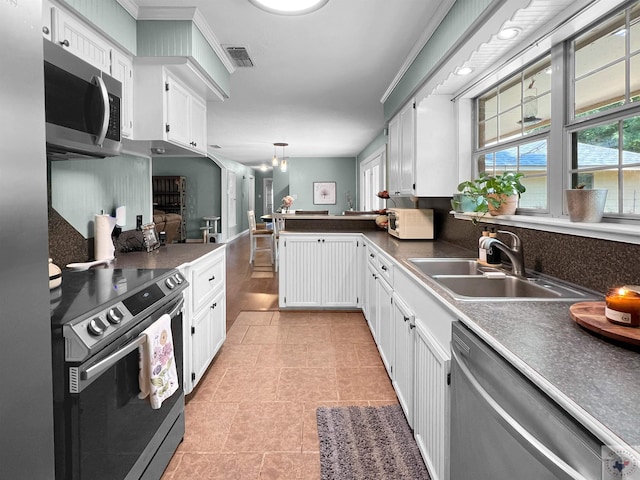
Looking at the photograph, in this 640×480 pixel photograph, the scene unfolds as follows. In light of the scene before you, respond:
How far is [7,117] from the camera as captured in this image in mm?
855

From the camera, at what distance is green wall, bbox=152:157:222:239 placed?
36.9 ft

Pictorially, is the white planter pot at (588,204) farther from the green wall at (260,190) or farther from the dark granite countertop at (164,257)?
the green wall at (260,190)

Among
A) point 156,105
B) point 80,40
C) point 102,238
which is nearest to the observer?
point 80,40

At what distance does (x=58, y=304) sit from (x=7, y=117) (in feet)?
2.41

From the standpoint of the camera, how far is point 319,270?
14.3ft

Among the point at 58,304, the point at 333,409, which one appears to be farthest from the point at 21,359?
the point at 333,409

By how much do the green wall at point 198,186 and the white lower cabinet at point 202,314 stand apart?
865 centimetres

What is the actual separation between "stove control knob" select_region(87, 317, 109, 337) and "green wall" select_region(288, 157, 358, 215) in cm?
1018

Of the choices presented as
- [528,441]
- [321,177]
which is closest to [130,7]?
[528,441]

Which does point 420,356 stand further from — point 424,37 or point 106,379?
point 424,37

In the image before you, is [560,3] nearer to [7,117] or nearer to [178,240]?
[7,117]

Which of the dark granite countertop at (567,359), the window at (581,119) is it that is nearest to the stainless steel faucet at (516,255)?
the window at (581,119)

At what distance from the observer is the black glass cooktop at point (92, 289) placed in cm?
131

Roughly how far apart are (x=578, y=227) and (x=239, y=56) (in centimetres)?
296
